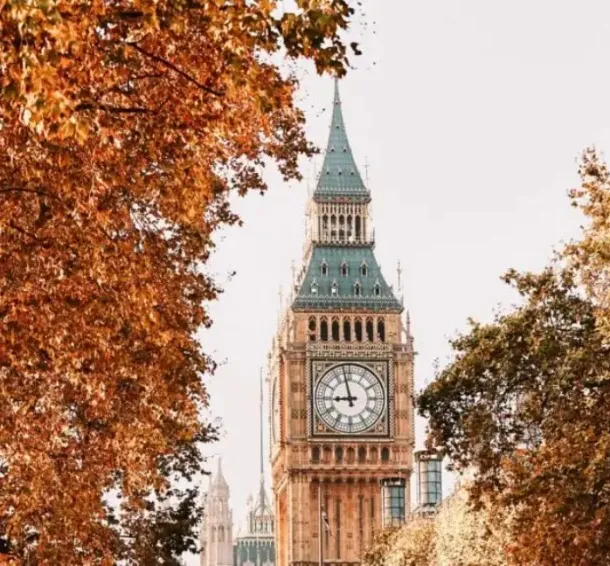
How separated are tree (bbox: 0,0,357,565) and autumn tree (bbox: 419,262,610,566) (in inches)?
363

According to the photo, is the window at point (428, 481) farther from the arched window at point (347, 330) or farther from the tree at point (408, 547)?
the tree at point (408, 547)

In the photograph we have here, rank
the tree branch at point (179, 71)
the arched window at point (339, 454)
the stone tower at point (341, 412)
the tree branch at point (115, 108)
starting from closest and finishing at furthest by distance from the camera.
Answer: the tree branch at point (115, 108), the tree branch at point (179, 71), the stone tower at point (341, 412), the arched window at point (339, 454)

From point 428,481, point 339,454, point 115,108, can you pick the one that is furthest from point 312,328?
point 115,108

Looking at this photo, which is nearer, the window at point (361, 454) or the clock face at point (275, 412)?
the window at point (361, 454)

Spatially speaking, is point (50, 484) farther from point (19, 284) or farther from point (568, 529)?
point (568, 529)

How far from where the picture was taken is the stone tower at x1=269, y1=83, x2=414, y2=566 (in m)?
134

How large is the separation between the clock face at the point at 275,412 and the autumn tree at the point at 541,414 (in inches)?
3990

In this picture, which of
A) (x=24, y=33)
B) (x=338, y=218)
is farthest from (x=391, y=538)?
(x=24, y=33)

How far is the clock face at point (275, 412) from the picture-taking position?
142 meters

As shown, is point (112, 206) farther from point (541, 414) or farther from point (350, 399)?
point (350, 399)

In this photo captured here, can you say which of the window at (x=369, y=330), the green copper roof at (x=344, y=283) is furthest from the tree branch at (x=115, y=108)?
the green copper roof at (x=344, y=283)

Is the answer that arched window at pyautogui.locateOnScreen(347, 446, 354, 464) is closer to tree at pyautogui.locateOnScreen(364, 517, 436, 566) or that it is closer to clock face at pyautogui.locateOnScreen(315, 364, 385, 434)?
clock face at pyautogui.locateOnScreen(315, 364, 385, 434)

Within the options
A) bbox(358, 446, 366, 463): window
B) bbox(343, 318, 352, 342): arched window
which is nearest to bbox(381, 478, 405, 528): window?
bbox(358, 446, 366, 463): window

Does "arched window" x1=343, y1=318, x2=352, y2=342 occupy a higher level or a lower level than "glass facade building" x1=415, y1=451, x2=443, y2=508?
higher
